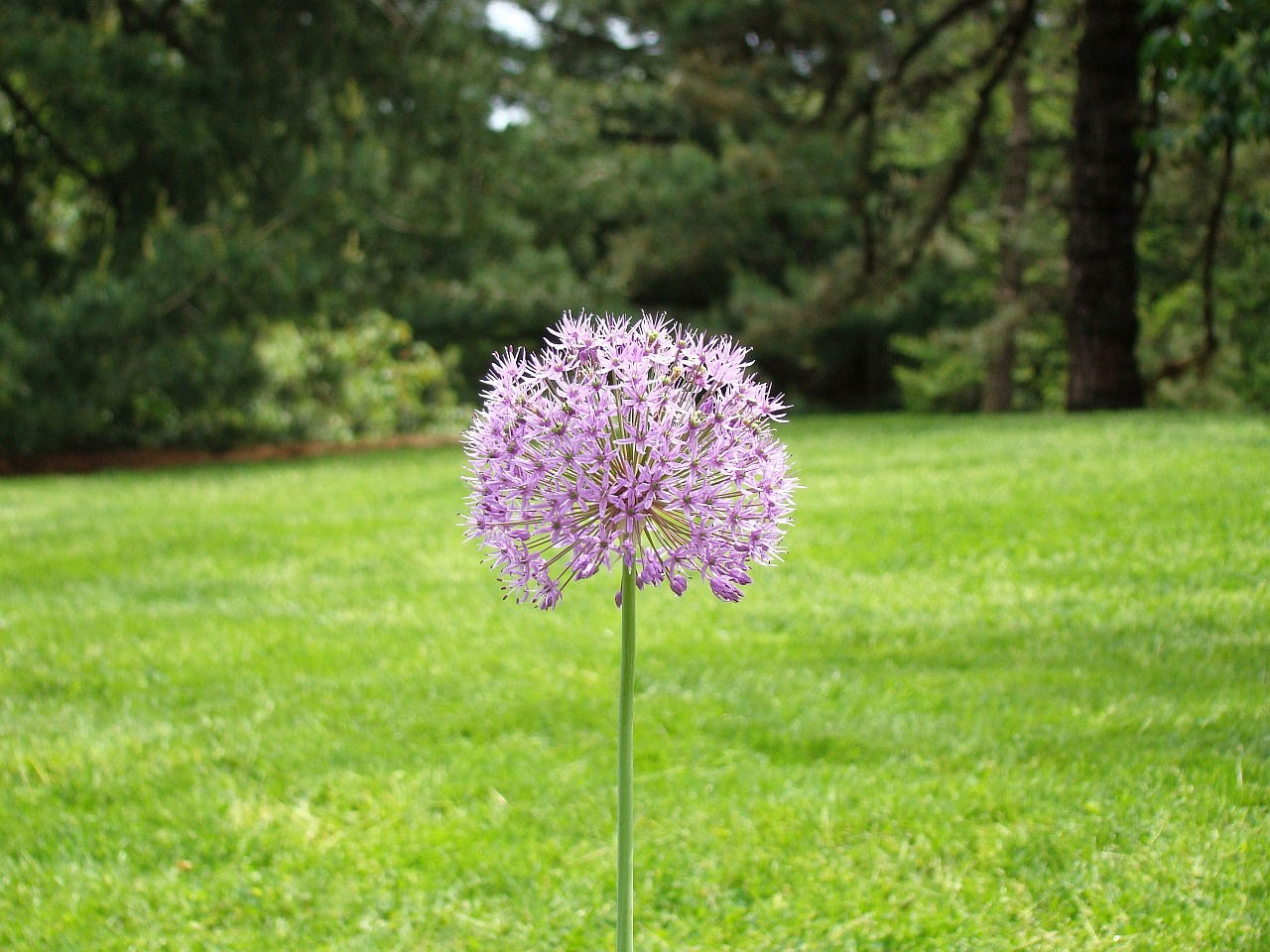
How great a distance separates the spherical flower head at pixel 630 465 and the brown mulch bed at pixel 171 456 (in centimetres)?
1092

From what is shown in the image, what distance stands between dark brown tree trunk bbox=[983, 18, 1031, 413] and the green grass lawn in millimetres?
7726

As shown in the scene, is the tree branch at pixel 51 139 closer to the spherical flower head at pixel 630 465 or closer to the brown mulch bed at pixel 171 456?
the brown mulch bed at pixel 171 456

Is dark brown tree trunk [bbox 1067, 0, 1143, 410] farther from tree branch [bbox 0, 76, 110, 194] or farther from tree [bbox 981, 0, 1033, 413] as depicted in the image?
tree branch [bbox 0, 76, 110, 194]

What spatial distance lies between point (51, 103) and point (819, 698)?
11150 millimetres

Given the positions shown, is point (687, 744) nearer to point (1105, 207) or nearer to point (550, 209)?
point (1105, 207)

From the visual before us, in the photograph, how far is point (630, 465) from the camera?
6.78 ft

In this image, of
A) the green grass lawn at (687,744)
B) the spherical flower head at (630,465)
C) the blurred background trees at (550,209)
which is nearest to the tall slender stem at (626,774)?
the spherical flower head at (630,465)

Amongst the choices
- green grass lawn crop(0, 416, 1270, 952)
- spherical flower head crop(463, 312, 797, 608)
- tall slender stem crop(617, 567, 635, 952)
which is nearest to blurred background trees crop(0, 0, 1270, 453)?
green grass lawn crop(0, 416, 1270, 952)

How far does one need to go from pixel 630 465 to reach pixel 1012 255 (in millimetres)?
14714

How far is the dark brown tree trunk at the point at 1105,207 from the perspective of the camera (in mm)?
10516

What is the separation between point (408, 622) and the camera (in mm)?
5340

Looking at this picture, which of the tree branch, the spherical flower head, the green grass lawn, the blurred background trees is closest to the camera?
the spherical flower head

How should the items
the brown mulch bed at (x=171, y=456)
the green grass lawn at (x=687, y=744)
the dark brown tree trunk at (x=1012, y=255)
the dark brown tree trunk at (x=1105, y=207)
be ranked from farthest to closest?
the dark brown tree trunk at (x=1012, y=255), the brown mulch bed at (x=171, y=456), the dark brown tree trunk at (x=1105, y=207), the green grass lawn at (x=687, y=744)

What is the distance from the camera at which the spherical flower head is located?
203cm
